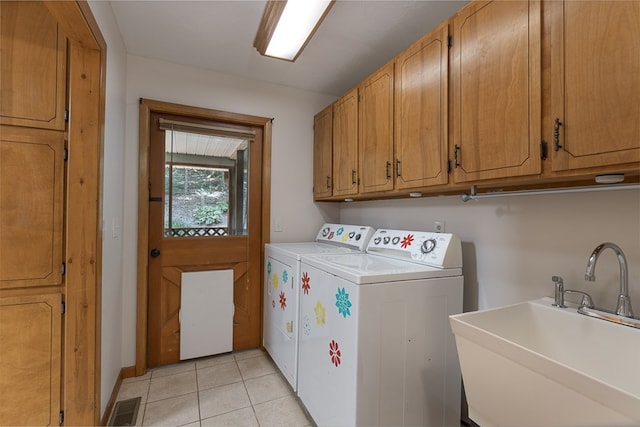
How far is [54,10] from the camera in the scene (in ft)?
4.08

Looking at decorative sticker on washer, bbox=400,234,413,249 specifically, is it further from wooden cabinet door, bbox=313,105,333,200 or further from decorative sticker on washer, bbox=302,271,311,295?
wooden cabinet door, bbox=313,105,333,200

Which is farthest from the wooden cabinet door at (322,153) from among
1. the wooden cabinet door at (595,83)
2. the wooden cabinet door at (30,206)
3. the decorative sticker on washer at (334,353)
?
the wooden cabinet door at (30,206)

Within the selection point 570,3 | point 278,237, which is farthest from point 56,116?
point 570,3

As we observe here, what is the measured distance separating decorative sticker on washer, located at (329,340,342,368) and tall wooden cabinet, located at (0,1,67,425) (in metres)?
1.45

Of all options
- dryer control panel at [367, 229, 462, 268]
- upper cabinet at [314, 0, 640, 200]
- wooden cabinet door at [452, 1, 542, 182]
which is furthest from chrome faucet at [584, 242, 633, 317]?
→ dryer control panel at [367, 229, 462, 268]

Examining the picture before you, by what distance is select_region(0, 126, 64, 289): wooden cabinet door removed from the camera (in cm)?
141

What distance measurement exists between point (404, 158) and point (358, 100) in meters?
0.73

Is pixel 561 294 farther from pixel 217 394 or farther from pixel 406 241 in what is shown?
pixel 217 394

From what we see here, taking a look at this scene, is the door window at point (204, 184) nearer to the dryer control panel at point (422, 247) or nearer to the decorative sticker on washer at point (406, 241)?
→ the dryer control panel at point (422, 247)

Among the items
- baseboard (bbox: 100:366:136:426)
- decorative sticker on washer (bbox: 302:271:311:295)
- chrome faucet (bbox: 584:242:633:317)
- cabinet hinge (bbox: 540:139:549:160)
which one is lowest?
baseboard (bbox: 100:366:136:426)

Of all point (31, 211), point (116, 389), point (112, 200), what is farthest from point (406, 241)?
point (116, 389)

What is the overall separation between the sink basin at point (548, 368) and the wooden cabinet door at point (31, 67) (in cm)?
223

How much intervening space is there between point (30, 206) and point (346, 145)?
1996mm

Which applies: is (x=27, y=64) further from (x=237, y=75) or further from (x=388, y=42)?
(x=388, y=42)
